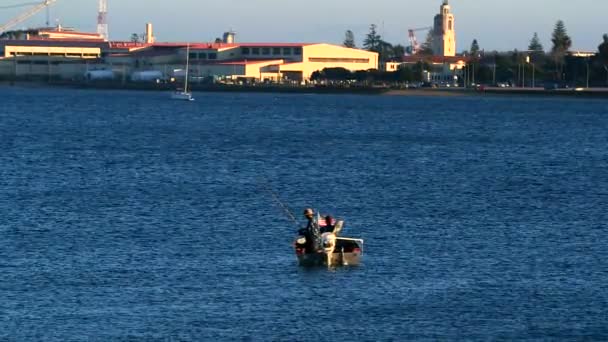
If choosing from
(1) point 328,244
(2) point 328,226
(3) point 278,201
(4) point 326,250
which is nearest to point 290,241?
(2) point 328,226

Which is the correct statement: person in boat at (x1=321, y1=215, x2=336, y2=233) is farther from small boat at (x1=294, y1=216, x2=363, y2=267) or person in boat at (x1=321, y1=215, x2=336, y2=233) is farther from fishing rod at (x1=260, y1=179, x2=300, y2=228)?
fishing rod at (x1=260, y1=179, x2=300, y2=228)

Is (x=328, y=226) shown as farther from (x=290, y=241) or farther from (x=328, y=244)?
(x=290, y=241)

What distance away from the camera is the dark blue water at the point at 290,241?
3006cm

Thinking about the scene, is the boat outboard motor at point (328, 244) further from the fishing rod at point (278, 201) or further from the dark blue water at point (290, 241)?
the fishing rod at point (278, 201)

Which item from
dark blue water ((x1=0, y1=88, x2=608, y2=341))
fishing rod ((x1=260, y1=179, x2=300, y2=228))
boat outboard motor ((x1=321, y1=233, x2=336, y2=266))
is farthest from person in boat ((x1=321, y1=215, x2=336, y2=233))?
fishing rod ((x1=260, y1=179, x2=300, y2=228))

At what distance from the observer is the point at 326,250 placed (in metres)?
35.9

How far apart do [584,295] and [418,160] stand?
140 feet

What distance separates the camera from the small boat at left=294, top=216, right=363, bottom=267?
1412 inches

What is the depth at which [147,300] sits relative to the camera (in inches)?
1242

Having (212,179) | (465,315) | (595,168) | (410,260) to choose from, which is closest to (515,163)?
(595,168)

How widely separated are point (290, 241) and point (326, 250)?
441cm

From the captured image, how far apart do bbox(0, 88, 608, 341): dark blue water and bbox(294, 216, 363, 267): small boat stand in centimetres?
45

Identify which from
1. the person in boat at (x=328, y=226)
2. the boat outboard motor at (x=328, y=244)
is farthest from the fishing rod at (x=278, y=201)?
the boat outboard motor at (x=328, y=244)

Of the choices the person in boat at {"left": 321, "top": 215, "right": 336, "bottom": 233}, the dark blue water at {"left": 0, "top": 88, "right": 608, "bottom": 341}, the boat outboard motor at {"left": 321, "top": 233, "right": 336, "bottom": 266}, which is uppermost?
the person in boat at {"left": 321, "top": 215, "right": 336, "bottom": 233}
